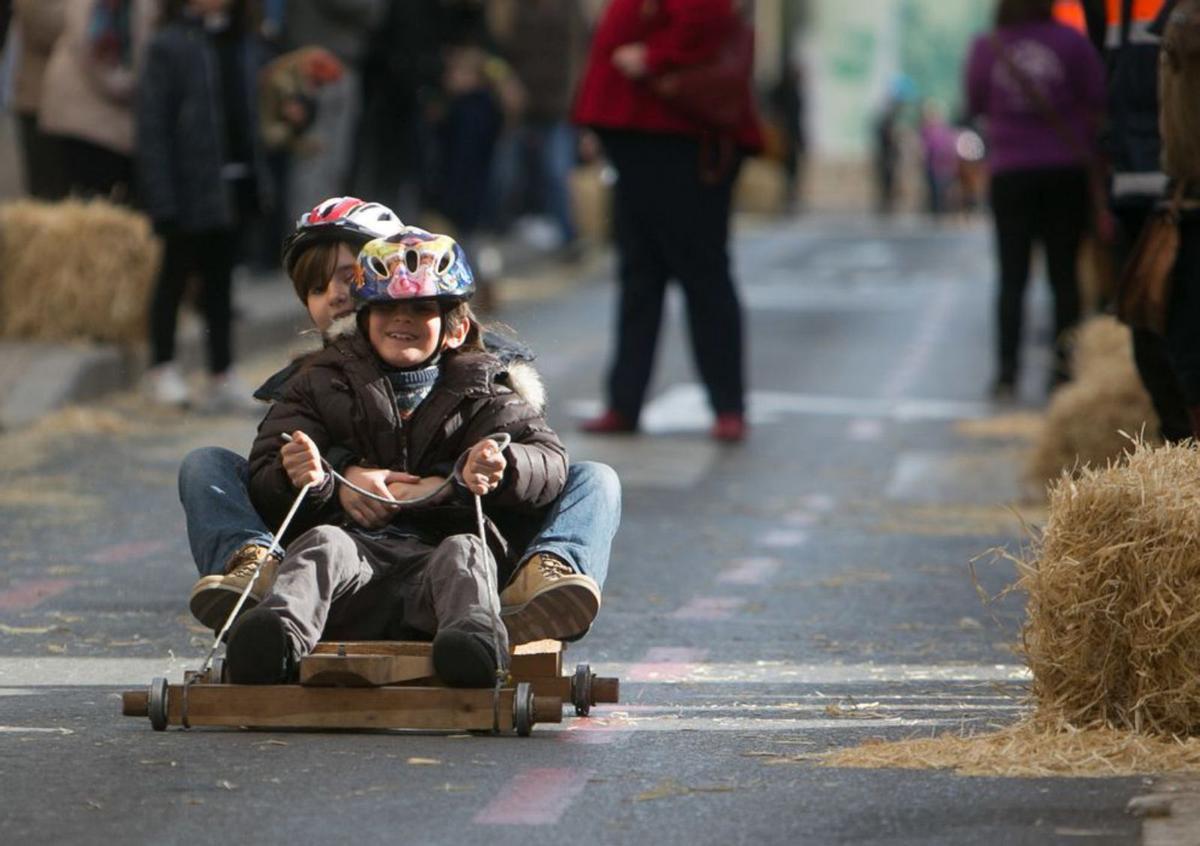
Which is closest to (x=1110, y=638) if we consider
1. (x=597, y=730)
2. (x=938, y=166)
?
(x=597, y=730)

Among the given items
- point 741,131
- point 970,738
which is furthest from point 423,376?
point 741,131

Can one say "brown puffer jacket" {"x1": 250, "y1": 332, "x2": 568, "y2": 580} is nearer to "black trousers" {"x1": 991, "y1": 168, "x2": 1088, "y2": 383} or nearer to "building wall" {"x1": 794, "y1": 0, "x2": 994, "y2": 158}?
"black trousers" {"x1": 991, "y1": 168, "x2": 1088, "y2": 383}

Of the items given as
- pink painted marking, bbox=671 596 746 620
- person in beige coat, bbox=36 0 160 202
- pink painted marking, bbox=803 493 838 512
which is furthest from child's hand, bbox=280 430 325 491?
person in beige coat, bbox=36 0 160 202

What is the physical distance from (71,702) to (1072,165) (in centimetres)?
869

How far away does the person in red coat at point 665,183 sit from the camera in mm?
12805

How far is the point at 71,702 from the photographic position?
6605 mm

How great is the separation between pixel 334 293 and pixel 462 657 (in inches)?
67.8

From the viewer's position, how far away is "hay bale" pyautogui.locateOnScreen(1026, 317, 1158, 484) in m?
10.9

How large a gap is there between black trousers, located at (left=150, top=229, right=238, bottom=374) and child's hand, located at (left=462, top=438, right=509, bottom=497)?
6.86 meters

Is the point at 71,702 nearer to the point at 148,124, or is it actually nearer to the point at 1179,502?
the point at 1179,502

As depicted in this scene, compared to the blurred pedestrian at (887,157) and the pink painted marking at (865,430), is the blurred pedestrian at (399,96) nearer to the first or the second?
the pink painted marking at (865,430)

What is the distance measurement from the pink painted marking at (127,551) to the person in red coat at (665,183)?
3.91 m

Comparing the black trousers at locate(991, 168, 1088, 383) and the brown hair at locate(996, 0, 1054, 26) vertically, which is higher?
the brown hair at locate(996, 0, 1054, 26)

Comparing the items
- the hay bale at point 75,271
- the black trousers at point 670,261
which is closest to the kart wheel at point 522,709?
the black trousers at point 670,261
